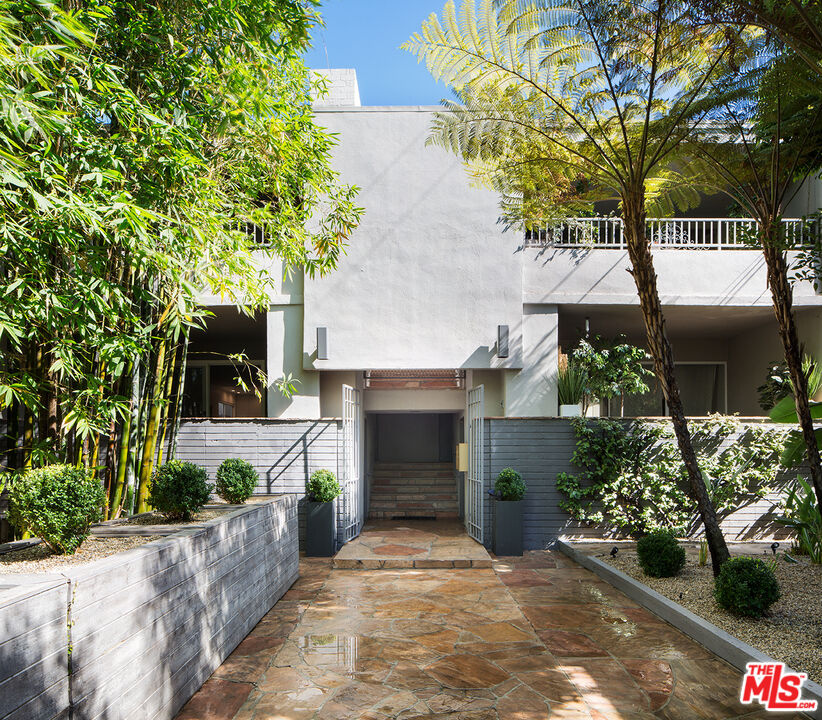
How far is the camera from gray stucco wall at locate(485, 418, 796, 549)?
33.3 feet

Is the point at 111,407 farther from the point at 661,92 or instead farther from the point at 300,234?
the point at 661,92

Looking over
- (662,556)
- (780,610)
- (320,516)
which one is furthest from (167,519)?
(780,610)

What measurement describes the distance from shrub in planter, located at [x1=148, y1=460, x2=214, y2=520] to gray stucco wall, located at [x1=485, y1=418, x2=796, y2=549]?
552cm

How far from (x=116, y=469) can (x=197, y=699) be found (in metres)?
2.92

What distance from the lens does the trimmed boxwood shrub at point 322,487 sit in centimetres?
977

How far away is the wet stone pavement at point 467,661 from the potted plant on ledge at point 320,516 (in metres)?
1.97

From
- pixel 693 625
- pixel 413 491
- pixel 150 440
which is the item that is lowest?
pixel 693 625

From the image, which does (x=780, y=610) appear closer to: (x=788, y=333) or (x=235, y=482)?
(x=788, y=333)

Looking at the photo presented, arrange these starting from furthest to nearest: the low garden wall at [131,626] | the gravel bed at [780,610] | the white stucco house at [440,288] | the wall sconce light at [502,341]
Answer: the white stucco house at [440,288] → the wall sconce light at [502,341] → the gravel bed at [780,610] → the low garden wall at [131,626]

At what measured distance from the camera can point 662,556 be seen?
7254 millimetres

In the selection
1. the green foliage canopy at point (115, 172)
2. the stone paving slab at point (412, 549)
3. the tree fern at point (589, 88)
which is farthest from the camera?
the stone paving slab at point (412, 549)

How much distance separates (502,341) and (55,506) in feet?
24.7

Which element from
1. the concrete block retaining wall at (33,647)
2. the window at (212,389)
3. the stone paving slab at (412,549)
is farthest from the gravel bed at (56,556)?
the window at (212,389)

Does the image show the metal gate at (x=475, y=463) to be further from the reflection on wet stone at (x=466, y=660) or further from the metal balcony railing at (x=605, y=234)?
the metal balcony railing at (x=605, y=234)
